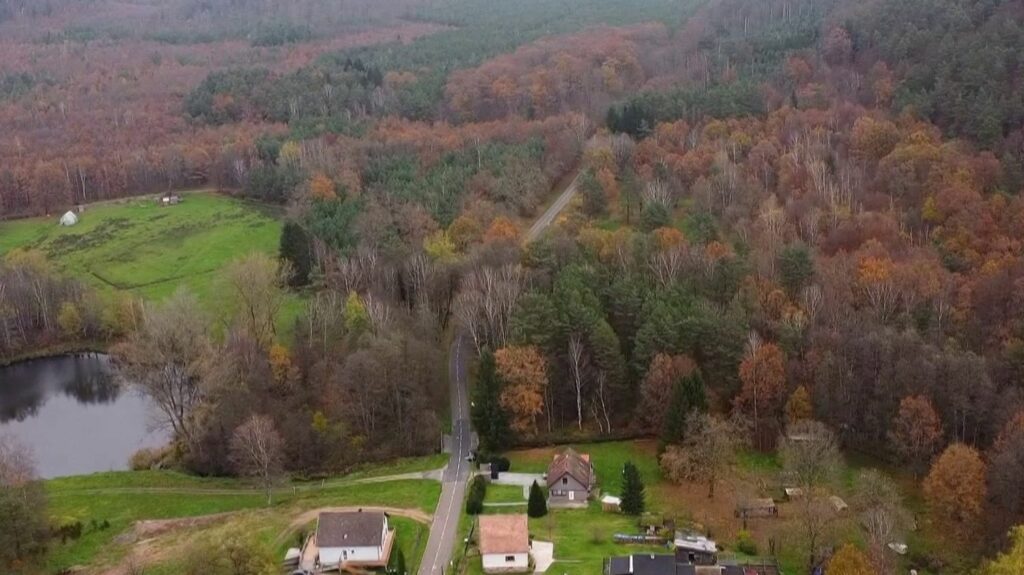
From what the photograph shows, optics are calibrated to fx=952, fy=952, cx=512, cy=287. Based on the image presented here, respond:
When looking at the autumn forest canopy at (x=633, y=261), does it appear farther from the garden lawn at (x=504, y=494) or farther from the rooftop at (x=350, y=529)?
the rooftop at (x=350, y=529)

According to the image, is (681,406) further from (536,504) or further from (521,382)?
(521,382)

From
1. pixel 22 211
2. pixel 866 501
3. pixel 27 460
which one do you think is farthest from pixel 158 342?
pixel 22 211

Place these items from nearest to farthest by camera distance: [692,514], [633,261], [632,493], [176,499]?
[632,493] < [692,514] < [176,499] < [633,261]

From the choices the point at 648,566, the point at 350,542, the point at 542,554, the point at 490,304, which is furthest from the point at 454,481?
the point at 648,566

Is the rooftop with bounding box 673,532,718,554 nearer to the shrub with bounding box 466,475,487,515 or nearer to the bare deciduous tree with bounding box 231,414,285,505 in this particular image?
the shrub with bounding box 466,475,487,515

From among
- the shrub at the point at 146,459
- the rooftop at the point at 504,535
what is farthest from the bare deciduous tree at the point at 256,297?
the rooftop at the point at 504,535

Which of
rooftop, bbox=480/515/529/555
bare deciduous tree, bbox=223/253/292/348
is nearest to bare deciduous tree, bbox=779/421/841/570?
rooftop, bbox=480/515/529/555
